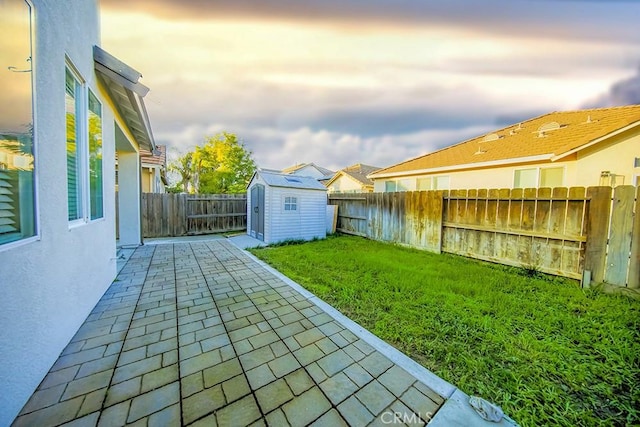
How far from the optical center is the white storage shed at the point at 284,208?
7.58 metres

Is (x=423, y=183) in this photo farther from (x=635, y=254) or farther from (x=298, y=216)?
(x=635, y=254)

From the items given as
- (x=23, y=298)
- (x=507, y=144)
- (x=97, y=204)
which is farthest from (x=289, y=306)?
(x=507, y=144)

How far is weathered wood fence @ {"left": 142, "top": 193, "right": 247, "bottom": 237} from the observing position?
8.67 meters

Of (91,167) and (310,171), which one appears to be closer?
(91,167)

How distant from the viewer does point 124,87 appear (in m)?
3.56

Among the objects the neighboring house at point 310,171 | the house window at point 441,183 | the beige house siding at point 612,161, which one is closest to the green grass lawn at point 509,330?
the beige house siding at point 612,161

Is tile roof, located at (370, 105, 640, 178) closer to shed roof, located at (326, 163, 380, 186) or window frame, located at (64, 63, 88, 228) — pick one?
shed roof, located at (326, 163, 380, 186)

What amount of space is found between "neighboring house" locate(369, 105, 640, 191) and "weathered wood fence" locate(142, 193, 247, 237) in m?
8.17

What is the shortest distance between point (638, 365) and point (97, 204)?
657cm

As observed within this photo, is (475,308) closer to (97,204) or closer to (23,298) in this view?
(23,298)

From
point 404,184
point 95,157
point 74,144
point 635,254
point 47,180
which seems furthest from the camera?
point 404,184

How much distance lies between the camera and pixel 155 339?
2.37 m

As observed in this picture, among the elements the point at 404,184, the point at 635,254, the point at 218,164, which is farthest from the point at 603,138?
the point at 218,164

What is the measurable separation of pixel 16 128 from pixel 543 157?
11207 mm
